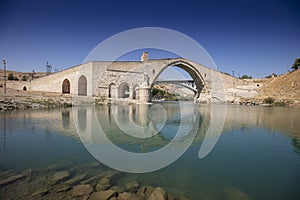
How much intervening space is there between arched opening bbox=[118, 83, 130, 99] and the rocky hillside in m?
24.8

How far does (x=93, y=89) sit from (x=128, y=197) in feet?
81.2

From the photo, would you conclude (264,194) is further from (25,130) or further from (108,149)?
(25,130)

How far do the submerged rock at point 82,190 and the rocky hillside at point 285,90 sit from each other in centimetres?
3257

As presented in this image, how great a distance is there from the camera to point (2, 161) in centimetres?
387

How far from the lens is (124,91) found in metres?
28.6

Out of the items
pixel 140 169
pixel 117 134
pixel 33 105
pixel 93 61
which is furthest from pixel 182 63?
pixel 140 169

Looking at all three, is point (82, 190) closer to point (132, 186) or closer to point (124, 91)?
point (132, 186)

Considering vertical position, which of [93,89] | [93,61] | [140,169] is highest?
[93,61]

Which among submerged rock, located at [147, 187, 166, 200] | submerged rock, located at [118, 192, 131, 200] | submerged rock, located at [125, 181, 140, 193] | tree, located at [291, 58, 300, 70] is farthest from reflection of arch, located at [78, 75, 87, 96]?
tree, located at [291, 58, 300, 70]

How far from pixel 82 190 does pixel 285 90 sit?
36.6 metres

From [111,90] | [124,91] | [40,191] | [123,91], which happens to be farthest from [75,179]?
[124,91]

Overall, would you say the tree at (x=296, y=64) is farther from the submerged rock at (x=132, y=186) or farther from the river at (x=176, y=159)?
the submerged rock at (x=132, y=186)

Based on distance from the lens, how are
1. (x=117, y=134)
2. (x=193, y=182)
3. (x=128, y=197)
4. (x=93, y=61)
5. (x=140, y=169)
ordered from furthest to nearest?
(x=93, y=61) → (x=117, y=134) → (x=140, y=169) → (x=193, y=182) → (x=128, y=197)

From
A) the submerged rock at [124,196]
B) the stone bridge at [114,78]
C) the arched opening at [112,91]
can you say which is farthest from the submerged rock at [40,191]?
the arched opening at [112,91]
